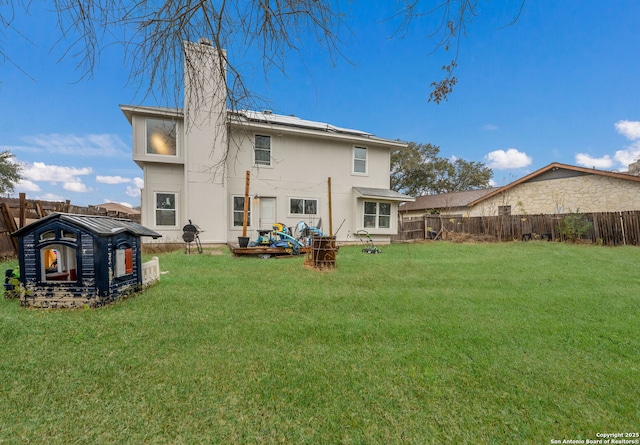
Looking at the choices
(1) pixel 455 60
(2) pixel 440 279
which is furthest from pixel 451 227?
(1) pixel 455 60

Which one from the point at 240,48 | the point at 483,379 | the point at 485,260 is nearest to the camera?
the point at 483,379

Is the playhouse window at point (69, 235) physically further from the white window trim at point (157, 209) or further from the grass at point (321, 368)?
the white window trim at point (157, 209)

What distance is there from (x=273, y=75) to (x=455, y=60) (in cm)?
168

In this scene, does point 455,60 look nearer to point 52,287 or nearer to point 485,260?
point 52,287

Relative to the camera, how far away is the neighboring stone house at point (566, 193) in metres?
13.8

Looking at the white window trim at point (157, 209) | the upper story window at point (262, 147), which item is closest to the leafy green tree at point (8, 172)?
the white window trim at point (157, 209)

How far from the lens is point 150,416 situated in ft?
5.75

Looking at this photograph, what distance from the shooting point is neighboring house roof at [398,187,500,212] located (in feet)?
71.7

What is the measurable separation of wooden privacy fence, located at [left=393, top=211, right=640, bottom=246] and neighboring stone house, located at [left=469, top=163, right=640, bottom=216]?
3.81 metres

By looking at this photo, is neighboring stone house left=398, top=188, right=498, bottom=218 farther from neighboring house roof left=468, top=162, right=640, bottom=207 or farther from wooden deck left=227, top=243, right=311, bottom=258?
wooden deck left=227, top=243, right=311, bottom=258

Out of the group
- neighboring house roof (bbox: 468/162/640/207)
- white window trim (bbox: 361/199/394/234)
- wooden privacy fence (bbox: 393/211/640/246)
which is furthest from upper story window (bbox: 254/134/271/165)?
neighboring house roof (bbox: 468/162/640/207)

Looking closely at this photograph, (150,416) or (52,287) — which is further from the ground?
(52,287)

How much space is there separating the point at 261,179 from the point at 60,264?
7724 millimetres

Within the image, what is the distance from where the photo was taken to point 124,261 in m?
4.05
